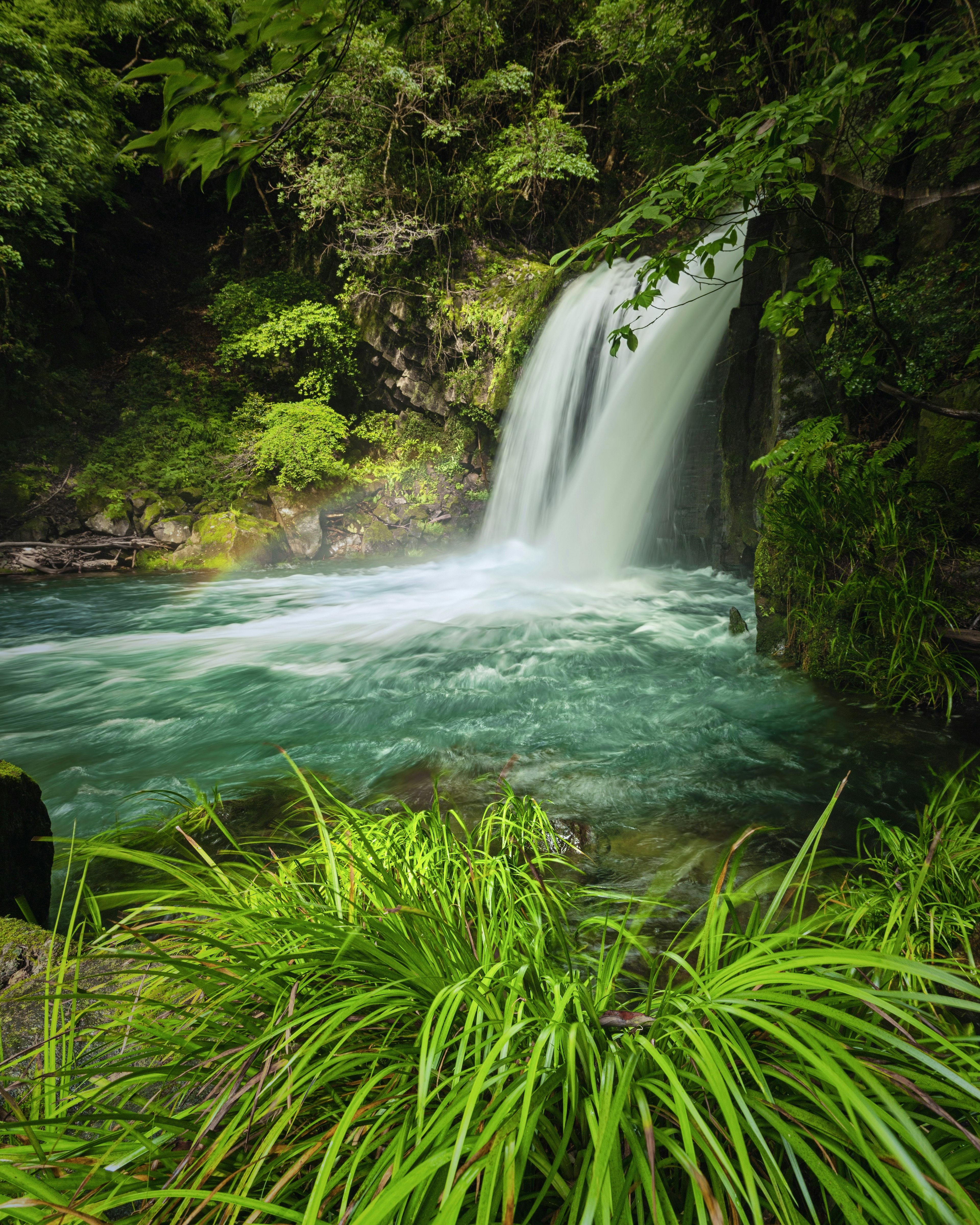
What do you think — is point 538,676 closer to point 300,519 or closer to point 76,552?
point 300,519

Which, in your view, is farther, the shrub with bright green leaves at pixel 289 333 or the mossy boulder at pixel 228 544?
the shrub with bright green leaves at pixel 289 333

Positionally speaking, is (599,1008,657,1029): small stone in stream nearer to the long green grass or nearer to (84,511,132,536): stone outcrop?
the long green grass

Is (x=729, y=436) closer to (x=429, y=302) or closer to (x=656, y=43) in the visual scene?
(x=656, y=43)

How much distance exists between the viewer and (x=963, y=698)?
333cm

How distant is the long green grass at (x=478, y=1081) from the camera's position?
73cm

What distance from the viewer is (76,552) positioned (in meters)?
9.77

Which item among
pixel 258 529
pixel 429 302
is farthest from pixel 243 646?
pixel 429 302

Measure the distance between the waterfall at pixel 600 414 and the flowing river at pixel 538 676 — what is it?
4 centimetres

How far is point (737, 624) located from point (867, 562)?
1668mm

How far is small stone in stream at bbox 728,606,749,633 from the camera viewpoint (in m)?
5.22

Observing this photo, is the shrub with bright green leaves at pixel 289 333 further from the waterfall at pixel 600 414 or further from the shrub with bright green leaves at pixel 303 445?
the waterfall at pixel 600 414

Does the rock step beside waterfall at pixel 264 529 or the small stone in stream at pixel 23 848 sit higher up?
the rock step beside waterfall at pixel 264 529

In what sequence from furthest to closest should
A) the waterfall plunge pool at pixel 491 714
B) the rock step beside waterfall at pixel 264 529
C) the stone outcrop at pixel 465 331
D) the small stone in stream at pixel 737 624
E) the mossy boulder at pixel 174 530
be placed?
the mossy boulder at pixel 174 530, the rock step beside waterfall at pixel 264 529, the stone outcrop at pixel 465 331, the small stone in stream at pixel 737 624, the waterfall plunge pool at pixel 491 714

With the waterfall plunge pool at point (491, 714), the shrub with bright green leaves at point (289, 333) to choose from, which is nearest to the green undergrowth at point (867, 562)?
the waterfall plunge pool at point (491, 714)
